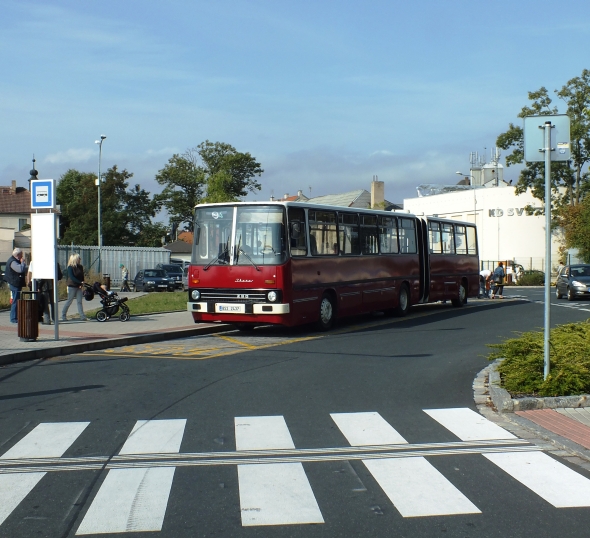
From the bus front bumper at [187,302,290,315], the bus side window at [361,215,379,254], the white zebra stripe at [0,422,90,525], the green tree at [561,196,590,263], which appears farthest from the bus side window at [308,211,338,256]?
the green tree at [561,196,590,263]

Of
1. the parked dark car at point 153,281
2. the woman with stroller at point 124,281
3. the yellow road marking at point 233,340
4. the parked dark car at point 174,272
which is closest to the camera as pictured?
the yellow road marking at point 233,340

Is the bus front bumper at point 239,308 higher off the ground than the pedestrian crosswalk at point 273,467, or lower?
higher

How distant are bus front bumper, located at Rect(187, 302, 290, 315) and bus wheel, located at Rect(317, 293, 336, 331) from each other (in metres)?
1.90

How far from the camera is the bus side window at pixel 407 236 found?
2467 cm

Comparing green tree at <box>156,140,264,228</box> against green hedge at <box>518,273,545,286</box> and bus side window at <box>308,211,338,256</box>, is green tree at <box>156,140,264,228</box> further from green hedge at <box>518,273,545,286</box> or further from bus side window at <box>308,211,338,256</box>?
bus side window at <box>308,211,338,256</box>

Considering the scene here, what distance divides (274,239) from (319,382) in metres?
6.99

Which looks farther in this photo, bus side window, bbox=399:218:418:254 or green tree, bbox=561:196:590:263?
green tree, bbox=561:196:590:263

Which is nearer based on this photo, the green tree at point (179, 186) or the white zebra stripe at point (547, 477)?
the white zebra stripe at point (547, 477)

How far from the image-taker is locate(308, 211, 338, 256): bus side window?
19.4 metres

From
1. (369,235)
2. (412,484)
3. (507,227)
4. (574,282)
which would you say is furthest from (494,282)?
(507,227)

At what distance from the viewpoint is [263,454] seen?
7277 millimetres

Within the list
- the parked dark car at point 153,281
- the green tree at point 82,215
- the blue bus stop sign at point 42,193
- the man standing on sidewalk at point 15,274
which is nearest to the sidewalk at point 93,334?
the man standing on sidewalk at point 15,274

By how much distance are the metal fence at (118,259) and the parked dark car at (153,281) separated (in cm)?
224

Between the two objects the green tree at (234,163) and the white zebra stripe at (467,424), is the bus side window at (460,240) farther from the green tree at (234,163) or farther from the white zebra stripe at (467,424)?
the green tree at (234,163)
